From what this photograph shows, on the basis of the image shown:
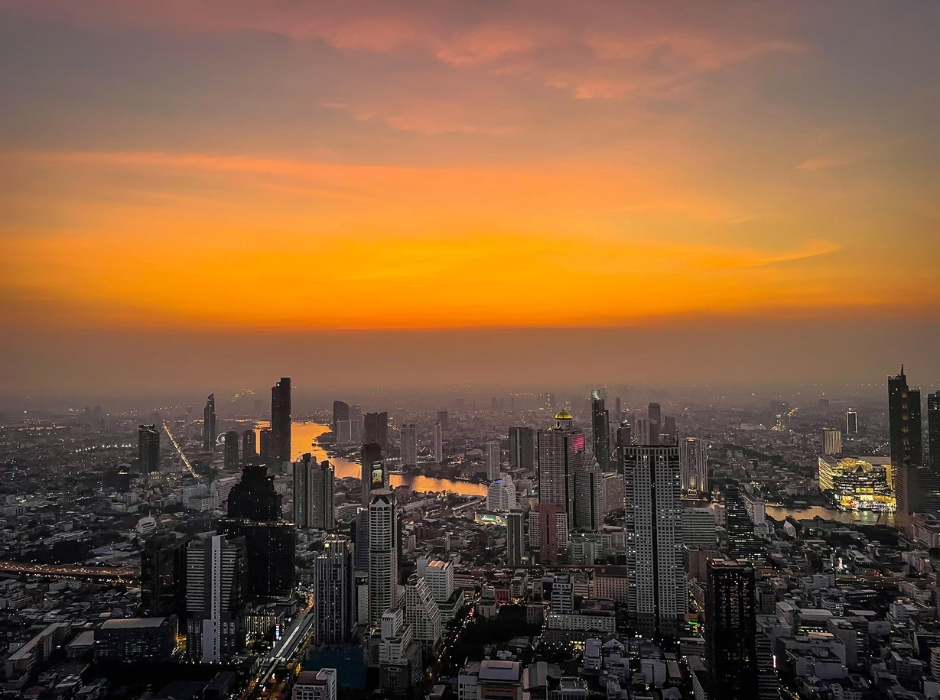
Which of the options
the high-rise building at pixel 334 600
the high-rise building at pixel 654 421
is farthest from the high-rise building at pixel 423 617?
the high-rise building at pixel 654 421

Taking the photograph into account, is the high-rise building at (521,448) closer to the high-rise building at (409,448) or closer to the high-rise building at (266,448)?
the high-rise building at (409,448)

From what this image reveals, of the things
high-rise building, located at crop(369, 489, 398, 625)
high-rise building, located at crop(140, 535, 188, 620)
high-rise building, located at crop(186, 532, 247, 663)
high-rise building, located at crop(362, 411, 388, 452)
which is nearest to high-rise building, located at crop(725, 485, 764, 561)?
→ high-rise building, located at crop(369, 489, 398, 625)

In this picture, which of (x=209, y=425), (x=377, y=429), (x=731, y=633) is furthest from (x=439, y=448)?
(x=731, y=633)

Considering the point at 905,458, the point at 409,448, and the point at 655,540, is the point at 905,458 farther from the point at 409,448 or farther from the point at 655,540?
the point at 409,448

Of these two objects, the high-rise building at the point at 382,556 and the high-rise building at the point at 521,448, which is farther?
the high-rise building at the point at 521,448

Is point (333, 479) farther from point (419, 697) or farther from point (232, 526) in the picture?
point (419, 697)

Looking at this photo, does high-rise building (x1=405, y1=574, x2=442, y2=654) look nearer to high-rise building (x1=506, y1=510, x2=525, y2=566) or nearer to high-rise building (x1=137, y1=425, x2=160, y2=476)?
high-rise building (x1=506, y1=510, x2=525, y2=566)
